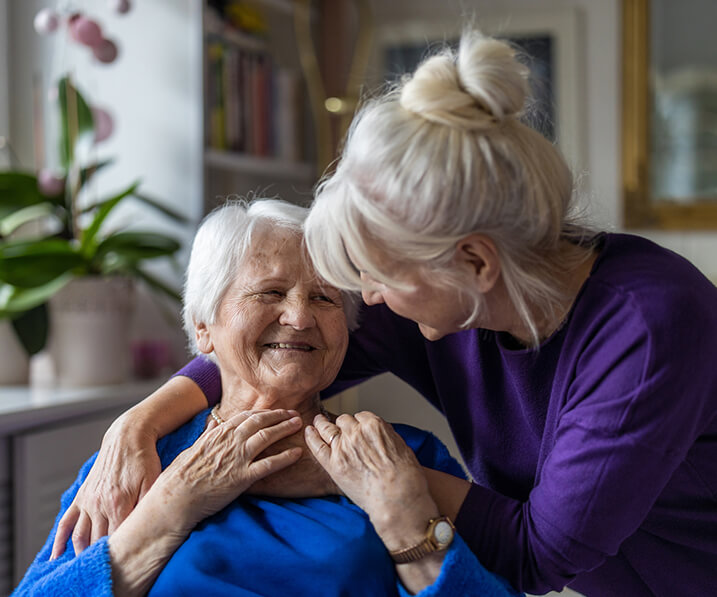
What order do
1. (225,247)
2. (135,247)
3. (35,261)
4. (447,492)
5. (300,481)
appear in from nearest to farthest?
(447,492)
(300,481)
(225,247)
(35,261)
(135,247)

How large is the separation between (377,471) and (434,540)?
11 cm

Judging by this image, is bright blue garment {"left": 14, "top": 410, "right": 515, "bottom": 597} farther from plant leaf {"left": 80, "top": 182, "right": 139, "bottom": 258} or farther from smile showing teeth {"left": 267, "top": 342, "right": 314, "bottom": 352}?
plant leaf {"left": 80, "top": 182, "right": 139, "bottom": 258}

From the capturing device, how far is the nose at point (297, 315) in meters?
1.24

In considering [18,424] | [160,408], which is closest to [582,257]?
[160,408]

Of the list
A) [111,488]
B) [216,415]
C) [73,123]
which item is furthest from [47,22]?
[111,488]

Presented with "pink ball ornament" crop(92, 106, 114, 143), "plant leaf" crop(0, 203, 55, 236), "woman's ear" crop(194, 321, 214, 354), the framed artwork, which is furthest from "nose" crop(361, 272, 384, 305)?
the framed artwork

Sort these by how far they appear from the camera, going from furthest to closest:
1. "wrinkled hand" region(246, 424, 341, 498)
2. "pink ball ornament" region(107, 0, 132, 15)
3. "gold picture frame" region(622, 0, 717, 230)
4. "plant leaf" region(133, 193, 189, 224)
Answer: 1. "gold picture frame" region(622, 0, 717, 230)
2. "plant leaf" region(133, 193, 189, 224)
3. "pink ball ornament" region(107, 0, 132, 15)
4. "wrinkled hand" region(246, 424, 341, 498)

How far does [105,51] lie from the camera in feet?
7.37

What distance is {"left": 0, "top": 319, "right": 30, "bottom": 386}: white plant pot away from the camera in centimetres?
233

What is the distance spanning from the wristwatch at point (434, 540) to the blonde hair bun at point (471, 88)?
1.55 ft

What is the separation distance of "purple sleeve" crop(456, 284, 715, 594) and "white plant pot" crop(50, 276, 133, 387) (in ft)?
5.12

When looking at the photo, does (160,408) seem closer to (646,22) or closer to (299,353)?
(299,353)

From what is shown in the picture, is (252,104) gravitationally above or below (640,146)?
above

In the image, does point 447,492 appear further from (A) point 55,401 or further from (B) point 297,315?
(A) point 55,401
